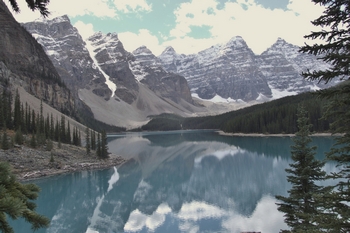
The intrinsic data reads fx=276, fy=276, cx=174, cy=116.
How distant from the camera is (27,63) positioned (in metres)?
129

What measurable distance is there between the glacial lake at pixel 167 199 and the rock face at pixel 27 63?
297ft

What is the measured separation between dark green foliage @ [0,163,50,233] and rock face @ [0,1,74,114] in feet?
405

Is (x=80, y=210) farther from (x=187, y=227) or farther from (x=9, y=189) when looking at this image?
(x=9, y=189)

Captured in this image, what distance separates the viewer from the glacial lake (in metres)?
24.3

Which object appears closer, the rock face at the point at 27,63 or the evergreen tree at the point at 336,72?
the evergreen tree at the point at 336,72

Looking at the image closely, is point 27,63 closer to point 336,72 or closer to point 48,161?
point 48,161

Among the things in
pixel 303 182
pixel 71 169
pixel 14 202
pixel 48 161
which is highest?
pixel 14 202

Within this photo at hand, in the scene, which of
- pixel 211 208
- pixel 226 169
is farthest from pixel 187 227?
pixel 226 169

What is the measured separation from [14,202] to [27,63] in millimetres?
144940

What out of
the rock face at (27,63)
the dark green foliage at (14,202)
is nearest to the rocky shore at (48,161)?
the dark green foliage at (14,202)

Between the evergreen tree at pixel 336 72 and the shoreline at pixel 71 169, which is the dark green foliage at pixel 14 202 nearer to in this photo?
the evergreen tree at pixel 336 72

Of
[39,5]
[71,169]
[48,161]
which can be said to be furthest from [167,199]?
[39,5]

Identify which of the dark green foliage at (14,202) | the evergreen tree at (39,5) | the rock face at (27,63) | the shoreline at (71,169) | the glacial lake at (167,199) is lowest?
the glacial lake at (167,199)

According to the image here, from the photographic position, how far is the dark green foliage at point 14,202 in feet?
8.81
